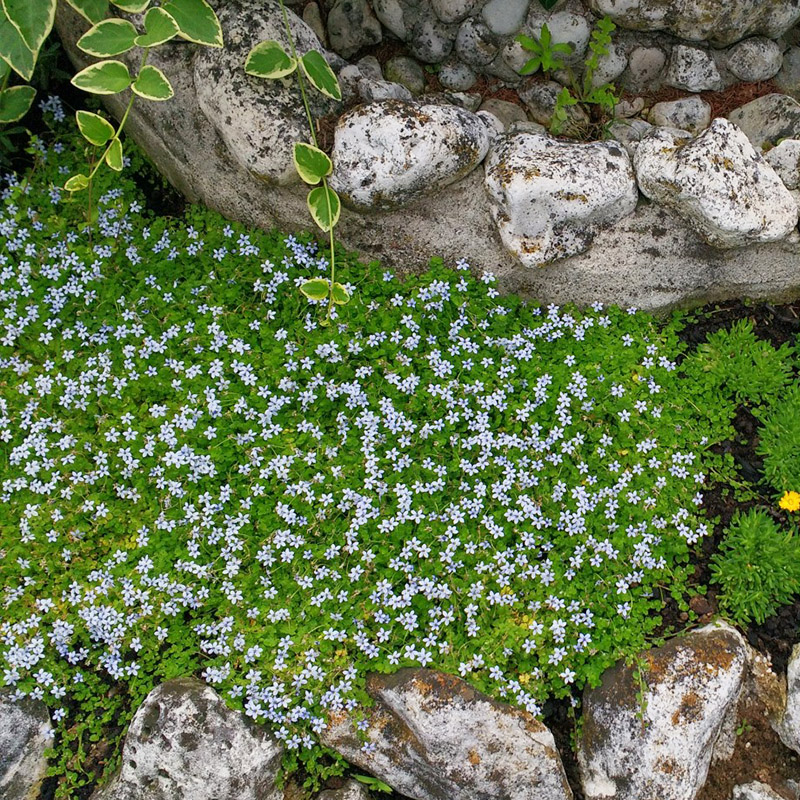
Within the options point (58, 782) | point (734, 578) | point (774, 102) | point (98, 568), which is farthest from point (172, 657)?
point (774, 102)

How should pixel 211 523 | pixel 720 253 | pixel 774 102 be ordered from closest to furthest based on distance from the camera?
pixel 211 523, pixel 720 253, pixel 774 102

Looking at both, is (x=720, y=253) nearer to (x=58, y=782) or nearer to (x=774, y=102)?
(x=774, y=102)

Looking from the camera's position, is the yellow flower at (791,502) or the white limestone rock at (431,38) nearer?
the yellow flower at (791,502)

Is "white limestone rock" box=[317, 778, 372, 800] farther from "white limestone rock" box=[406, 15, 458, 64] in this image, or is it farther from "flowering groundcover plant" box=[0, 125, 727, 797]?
"white limestone rock" box=[406, 15, 458, 64]

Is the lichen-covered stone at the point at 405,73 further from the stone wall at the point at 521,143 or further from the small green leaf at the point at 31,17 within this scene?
the small green leaf at the point at 31,17

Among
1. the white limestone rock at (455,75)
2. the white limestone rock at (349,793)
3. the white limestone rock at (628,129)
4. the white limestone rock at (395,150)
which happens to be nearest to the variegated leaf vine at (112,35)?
the white limestone rock at (395,150)
